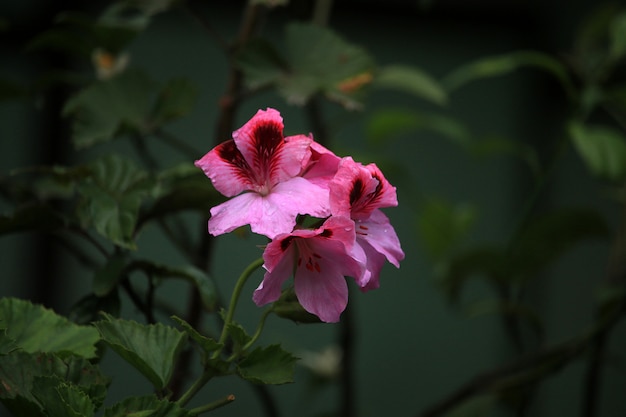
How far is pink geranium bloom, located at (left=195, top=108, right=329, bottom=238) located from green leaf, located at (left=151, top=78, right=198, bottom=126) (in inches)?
14.2

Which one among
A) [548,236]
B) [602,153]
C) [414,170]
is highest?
[602,153]

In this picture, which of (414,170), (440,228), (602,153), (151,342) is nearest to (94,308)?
(151,342)

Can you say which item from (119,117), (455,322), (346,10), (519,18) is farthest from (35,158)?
(519,18)

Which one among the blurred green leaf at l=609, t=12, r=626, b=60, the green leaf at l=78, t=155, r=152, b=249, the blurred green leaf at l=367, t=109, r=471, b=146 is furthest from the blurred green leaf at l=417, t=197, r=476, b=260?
the green leaf at l=78, t=155, r=152, b=249

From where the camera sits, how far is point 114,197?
1.99ft

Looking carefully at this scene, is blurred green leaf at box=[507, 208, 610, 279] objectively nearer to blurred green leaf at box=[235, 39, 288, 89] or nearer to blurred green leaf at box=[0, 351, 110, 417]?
blurred green leaf at box=[235, 39, 288, 89]

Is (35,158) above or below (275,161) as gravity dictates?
below

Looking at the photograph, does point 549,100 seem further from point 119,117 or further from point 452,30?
point 119,117

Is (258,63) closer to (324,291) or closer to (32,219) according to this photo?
(32,219)

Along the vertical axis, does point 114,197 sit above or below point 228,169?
below

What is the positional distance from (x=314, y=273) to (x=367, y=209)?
0.17 feet

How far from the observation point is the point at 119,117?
78 cm

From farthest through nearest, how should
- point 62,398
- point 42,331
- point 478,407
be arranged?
1. point 478,407
2. point 42,331
3. point 62,398

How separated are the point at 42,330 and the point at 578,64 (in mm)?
939
